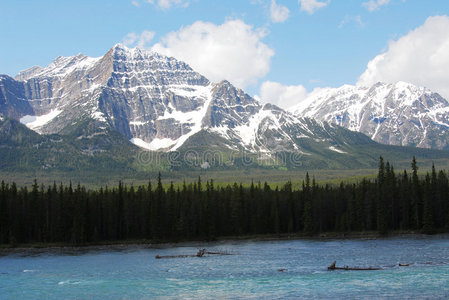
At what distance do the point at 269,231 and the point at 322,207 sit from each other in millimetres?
20277

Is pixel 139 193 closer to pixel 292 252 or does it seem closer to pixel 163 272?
pixel 292 252

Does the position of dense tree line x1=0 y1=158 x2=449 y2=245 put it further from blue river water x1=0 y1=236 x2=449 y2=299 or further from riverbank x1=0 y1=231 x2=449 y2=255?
blue river water x1=0 y1=236 x2=449 y2=299

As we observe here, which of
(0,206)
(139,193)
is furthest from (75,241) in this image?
(139,193)

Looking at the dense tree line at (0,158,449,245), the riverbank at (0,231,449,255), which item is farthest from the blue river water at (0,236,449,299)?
the dense tree line at (0,158,449,245)

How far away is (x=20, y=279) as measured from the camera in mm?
100000

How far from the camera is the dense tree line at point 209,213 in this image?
550ft

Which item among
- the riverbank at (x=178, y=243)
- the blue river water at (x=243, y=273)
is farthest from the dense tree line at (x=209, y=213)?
the blue river water at (x=243, y=273)

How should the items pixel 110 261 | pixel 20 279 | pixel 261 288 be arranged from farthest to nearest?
pixel 110 261 → pixel 20 279 → pixel 261 288

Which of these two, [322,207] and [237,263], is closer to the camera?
[237,263]

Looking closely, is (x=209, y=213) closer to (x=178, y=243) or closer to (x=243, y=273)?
(x=178, y=243)

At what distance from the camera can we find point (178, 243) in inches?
6629

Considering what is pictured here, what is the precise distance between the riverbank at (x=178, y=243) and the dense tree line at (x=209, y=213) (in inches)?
114

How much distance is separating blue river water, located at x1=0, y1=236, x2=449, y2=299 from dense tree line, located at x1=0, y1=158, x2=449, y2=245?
2199cm

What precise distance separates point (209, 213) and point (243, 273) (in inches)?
2970
